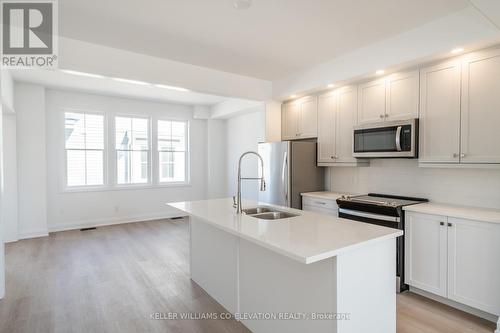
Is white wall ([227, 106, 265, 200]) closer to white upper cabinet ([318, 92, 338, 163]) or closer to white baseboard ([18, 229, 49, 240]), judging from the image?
white upper cabinet ([318, 92, 338, 163])

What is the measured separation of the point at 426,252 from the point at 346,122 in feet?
6.19

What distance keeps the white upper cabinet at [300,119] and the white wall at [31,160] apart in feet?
14.7

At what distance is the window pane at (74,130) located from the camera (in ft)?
18.2

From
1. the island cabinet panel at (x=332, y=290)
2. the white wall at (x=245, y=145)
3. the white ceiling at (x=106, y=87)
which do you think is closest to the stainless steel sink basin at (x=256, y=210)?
the island cabinet panel at (x=332, y=290)

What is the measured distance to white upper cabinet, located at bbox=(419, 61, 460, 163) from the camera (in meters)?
2.75

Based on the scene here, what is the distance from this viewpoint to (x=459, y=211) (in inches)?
104

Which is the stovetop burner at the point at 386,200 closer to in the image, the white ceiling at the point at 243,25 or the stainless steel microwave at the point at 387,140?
the stainless steel microwave at the point at 387,140

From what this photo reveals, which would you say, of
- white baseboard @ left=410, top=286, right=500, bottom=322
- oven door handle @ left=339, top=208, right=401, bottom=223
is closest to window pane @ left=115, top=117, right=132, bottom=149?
oven door handle @ left=339, top=208, right=401, bottom=223

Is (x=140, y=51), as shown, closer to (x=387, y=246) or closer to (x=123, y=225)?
(x=387, y=246)

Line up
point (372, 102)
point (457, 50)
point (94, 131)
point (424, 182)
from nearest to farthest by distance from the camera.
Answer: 1. point (457, 50)
2. point (424, 182)
3. point (372, 102)
4. point (94, 131)

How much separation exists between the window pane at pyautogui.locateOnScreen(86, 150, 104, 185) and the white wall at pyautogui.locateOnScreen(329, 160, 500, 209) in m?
4.81

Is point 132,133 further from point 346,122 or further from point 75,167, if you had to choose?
point 346,122

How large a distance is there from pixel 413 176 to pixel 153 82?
3512 millimetres

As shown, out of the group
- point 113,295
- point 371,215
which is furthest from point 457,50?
point 113,295
